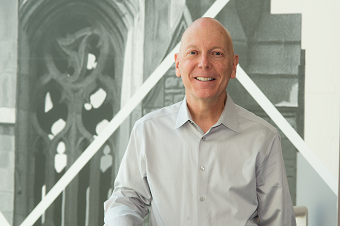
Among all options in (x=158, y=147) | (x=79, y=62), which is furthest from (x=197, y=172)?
(x=79, y=62)

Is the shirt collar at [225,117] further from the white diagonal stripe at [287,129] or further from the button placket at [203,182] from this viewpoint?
the white diagonal stripe at [287,129]

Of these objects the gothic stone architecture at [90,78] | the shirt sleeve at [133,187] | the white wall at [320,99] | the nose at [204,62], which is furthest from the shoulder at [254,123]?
the white wall at [320,99]

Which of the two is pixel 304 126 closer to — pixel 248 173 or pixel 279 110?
pixel 279 110

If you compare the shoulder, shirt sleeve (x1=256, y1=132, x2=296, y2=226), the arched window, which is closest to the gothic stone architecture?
the arched window

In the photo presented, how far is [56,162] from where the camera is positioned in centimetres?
256

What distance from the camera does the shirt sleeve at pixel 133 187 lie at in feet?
4.30

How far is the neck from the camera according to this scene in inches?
57.2

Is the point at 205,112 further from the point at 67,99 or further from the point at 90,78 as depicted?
the point at 67,99

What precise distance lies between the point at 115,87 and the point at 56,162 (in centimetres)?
77

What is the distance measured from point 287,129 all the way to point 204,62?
1.25 metres

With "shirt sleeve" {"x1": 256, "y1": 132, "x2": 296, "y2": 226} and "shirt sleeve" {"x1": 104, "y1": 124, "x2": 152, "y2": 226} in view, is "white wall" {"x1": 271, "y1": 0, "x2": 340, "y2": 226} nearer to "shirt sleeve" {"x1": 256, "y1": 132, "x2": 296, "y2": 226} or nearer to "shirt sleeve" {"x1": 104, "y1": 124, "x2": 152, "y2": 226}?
"shirt sleeve" {"x1": 256, "y1": 132, "x2": 296, "y2": 226}

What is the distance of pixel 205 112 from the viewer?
1.47 meters

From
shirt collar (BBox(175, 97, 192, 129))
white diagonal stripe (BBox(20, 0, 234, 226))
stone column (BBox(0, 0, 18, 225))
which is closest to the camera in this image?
shirt collar (BBox(175, 97, 192, 129))

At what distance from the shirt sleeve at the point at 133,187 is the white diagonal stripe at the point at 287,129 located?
1183 mm
